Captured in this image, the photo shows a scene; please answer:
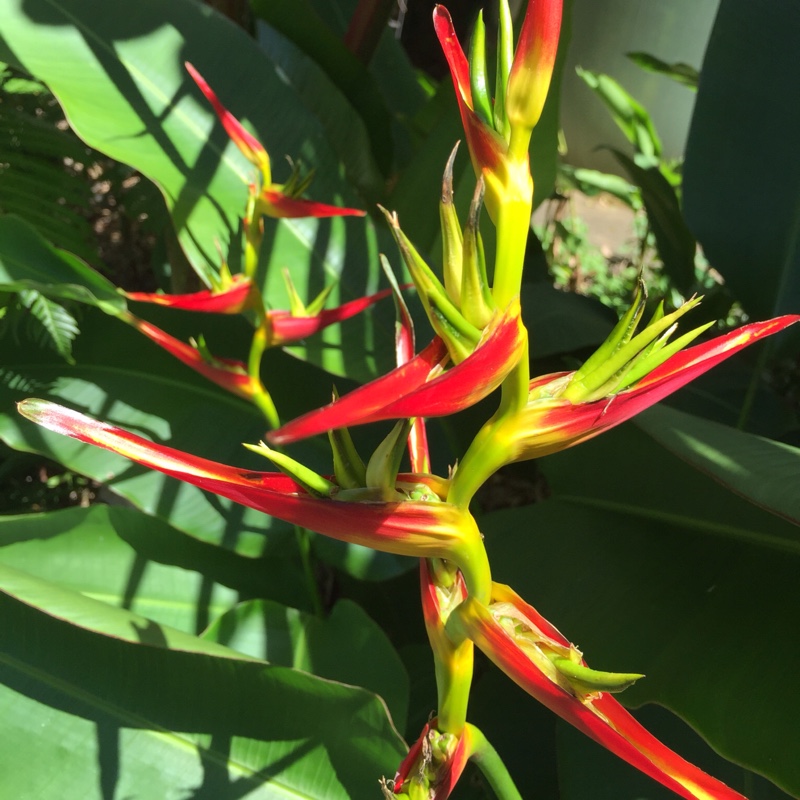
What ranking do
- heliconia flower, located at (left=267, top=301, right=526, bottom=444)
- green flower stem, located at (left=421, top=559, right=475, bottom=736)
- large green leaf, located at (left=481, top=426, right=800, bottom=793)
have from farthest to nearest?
large green leaf, located at (left=481, top=426, right=800, bottom=793)
green flower stem, located at (left=421, top=559, right=475, bottom=736)
heliconia flower, located at (left=267, top=301, right=526, bottom=444)

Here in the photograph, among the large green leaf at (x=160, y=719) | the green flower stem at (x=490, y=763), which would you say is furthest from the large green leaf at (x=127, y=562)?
the green flower stem at (x=490, y=763)

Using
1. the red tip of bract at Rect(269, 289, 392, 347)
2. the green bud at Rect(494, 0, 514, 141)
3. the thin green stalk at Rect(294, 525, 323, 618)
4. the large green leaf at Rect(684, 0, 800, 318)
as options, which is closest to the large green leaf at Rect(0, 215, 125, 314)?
the red tip of bract at Rect(269, 289, 392, 347)

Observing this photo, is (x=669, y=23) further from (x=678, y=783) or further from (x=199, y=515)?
(x=678, y=783)

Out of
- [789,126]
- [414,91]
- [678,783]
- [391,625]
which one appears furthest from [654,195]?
[678,783]

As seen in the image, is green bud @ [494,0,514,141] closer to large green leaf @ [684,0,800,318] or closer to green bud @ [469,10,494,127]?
green bud @ [469,10,494,127]

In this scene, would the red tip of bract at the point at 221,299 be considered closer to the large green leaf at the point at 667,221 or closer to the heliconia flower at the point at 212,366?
the heliconia flower at the point at 212,366

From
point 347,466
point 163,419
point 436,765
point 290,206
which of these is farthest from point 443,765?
point 163,419

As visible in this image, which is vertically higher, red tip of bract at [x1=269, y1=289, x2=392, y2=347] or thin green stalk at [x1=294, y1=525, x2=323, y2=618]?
red tip of bract at [x1=269, y1=289, x2=392, y2=347]

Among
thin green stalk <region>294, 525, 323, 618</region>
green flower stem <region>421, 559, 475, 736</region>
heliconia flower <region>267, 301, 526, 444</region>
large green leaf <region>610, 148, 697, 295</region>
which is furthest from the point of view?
large green leaf <region>610, 148, 697, 295</region>
